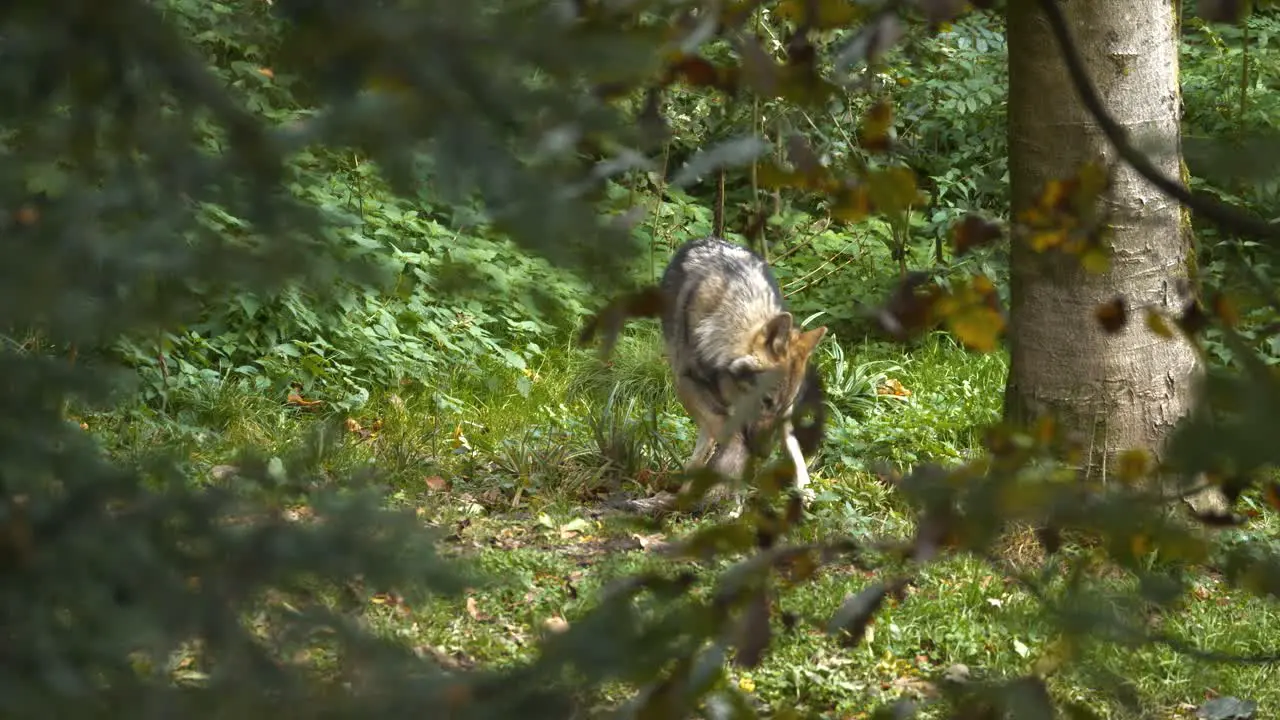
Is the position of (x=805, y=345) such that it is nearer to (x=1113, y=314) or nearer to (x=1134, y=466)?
(x=1113, y=314)

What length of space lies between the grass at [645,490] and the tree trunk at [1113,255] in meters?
0.85

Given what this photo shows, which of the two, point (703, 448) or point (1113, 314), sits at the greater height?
point (1113, 314)

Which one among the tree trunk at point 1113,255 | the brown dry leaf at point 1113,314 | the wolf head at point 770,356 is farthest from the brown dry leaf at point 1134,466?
the wolf head at point 770,356

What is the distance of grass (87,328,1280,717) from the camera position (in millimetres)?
5133

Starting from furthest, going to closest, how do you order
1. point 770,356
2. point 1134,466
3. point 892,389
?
point 892,389 → point 770,356 → point 1134,466

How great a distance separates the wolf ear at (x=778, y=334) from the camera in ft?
23.5

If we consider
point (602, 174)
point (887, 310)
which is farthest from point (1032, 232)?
point (602, 174)

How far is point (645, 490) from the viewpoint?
7297mm

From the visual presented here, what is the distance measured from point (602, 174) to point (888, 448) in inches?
242

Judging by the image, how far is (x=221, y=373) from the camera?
8461mm

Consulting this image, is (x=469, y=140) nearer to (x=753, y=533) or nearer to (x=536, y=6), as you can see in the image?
(x=536, y=6)

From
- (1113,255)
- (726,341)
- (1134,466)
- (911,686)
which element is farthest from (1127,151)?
(726,341)

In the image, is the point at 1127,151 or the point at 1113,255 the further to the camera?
the point at 1113,255

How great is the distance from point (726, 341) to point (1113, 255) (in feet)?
6.93
